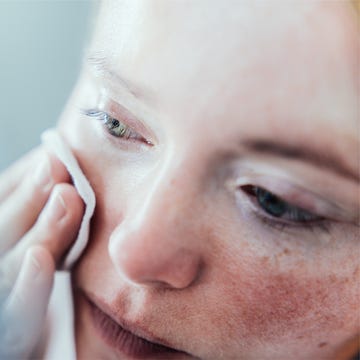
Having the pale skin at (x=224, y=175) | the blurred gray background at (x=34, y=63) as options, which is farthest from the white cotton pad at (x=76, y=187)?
the blurred gray background at (x=34, y=63)

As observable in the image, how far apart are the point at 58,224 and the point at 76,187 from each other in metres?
0.05

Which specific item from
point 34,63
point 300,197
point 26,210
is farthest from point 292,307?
point 34,63

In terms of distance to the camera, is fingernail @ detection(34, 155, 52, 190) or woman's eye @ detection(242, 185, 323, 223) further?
fingernail @ detection(34, 155, 52, 190)

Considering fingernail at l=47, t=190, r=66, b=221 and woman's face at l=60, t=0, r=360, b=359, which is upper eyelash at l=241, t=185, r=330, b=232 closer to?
woman's face at l=60, t=0, r=360, b=359

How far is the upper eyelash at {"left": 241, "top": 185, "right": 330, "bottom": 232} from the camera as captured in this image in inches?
18.5

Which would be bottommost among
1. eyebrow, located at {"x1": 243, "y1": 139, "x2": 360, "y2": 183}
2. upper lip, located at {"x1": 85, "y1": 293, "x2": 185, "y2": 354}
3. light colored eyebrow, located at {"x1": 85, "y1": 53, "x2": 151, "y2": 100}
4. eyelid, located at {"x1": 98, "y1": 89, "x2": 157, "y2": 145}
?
upper lip, located at {"x1": 85, "y1": 293, "x2": 185, "y2": 354}

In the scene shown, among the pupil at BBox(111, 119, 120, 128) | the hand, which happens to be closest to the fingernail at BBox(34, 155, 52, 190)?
the hand

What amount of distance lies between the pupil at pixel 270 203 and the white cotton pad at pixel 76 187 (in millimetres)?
179

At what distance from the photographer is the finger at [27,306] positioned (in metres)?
0.60

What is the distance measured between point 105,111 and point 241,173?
0.15 meters

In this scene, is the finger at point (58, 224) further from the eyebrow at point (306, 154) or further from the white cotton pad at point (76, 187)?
the eyebrow at point (306, 154)

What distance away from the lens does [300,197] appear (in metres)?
0.44

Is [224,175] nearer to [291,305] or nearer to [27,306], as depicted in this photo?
[291,305]

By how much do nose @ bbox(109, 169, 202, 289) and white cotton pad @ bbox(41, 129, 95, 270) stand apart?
3.8 inches
